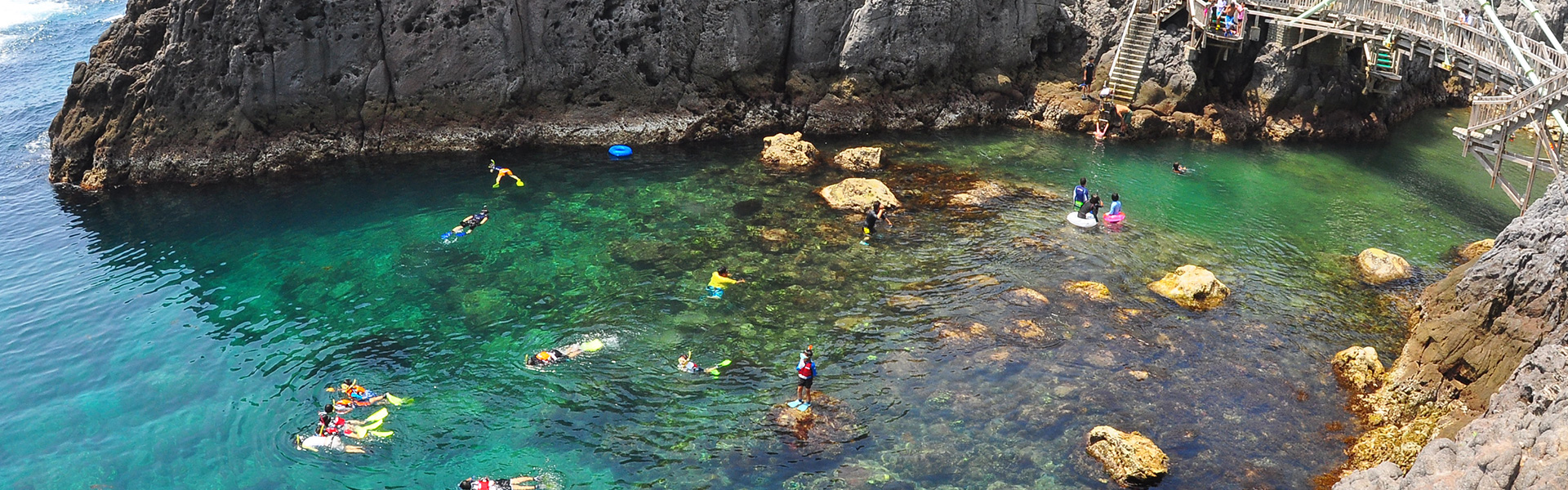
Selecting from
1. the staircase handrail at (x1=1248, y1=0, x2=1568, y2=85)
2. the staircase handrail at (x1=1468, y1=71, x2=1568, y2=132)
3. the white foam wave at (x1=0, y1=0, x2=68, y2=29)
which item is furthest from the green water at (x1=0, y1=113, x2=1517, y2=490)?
the white foam wave at (x1=0, y1=0, x2=68, y2=29)

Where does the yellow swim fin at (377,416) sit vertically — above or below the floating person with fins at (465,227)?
below

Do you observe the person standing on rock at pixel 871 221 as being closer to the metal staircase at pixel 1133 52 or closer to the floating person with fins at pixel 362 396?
the floating person with fins at pixel 362 396

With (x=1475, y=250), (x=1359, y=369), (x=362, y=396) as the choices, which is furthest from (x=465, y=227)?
(x=1475, y=250)

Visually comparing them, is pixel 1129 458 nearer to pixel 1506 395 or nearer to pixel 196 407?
pixel 1506 395

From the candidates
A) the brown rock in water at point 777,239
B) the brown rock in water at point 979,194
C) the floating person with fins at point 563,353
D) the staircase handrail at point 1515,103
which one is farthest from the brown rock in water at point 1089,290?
the staircase handrail at point 1515,103

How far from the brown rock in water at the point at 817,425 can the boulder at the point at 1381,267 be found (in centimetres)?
1775

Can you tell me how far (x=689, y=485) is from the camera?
1967cm

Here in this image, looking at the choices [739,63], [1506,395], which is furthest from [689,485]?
[739,63]

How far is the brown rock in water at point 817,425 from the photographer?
2108 cm

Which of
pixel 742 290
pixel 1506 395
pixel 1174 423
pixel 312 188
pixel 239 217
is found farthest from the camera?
pixel 312 188

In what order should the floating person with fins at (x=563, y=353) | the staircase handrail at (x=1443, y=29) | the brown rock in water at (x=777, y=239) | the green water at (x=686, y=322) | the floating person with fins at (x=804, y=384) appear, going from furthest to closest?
the staircase handrail at (x=1443, y=29) < the brown rock in water at (x=777, y=239) < the floating person with fins at (x=563, y=353) < the floating person with fins at (x=804, y=384) < the green water at (x=686, y=322)

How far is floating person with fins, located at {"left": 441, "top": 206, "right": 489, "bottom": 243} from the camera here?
31469 millimetres

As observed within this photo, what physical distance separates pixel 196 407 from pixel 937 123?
3061 cm

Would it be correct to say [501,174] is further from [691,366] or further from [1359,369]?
[1359,369]
